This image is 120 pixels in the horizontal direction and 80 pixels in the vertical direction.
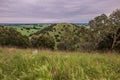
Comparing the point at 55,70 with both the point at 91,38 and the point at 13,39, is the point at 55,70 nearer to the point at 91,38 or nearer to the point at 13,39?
the point at 91,38

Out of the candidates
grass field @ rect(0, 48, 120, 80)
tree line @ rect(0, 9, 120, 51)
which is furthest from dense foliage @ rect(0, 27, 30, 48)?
grass field @ rect(0, 48, 120, 80)

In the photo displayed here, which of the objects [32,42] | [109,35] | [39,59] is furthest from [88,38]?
[39,59]

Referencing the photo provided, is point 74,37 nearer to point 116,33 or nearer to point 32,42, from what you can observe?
point 32,42

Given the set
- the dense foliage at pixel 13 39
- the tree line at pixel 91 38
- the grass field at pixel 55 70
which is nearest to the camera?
the grass field at pixel 55 70

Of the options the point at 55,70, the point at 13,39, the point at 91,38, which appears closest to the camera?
the point at 55,70

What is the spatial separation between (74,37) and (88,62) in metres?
48.5

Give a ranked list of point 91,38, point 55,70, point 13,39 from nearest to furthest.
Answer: point 55,70, point 91,38, point 13,39

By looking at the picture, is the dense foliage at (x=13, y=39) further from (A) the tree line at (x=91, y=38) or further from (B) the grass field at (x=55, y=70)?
(B) the grass field at (x=55, y=70)

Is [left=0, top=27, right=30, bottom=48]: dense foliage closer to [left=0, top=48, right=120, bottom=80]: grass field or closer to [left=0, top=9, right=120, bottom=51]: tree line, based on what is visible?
[left=0, top=9, right=120, bottom=51]: tree line

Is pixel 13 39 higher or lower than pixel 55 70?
lower

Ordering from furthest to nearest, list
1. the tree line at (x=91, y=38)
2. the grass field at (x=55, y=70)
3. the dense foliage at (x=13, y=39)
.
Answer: the dense foliage at (x=13, y=39), the tree line at (x=91, y=38), the grass field at (x=55, y=70)

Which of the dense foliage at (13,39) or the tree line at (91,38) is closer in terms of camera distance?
the tree line at (91,38)

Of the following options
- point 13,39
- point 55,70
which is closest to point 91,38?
point 13,39

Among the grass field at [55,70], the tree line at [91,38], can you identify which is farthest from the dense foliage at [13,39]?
Result: the grass field at [55,70]
